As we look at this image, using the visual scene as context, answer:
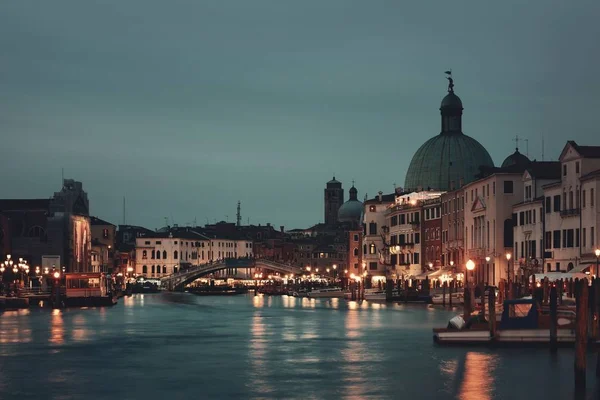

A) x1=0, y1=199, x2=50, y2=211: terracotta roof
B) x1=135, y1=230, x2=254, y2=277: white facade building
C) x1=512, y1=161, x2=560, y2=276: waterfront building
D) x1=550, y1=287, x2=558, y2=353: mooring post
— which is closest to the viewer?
x1=550, y1=287, x2=558, y2=353: mooring post

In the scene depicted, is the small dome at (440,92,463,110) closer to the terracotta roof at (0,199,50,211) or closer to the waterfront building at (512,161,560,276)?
the terracotta roof at (0,199,50,211)

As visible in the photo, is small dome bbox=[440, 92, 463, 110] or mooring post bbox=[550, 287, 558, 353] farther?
small dome bbox=[440, 92, 463, 110]

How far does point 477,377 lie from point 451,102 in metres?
84.2

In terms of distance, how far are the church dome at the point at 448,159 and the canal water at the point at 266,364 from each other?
180 ft

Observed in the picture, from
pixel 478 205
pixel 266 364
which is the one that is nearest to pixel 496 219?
pixel 478 205

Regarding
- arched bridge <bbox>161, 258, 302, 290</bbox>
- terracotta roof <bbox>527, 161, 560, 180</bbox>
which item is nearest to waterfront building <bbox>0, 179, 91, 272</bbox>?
arched bridge <bbox>161, 258, 302, 290</bbox>

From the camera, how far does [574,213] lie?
57.2m

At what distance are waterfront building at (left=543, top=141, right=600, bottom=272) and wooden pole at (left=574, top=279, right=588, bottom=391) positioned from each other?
82.9 feet

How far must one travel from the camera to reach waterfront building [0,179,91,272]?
338 feet

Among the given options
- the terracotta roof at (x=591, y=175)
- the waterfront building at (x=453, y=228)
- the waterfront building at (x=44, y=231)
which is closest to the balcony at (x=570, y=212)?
the terracotta roof at (x=591, y=175)

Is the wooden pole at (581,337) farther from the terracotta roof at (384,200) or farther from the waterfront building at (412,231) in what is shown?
the terracotta roof at (384,200)

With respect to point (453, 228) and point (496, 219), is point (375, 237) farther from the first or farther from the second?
point (496, 219)

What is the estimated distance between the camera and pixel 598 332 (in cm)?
3528

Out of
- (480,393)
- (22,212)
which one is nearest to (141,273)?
(22,212)
